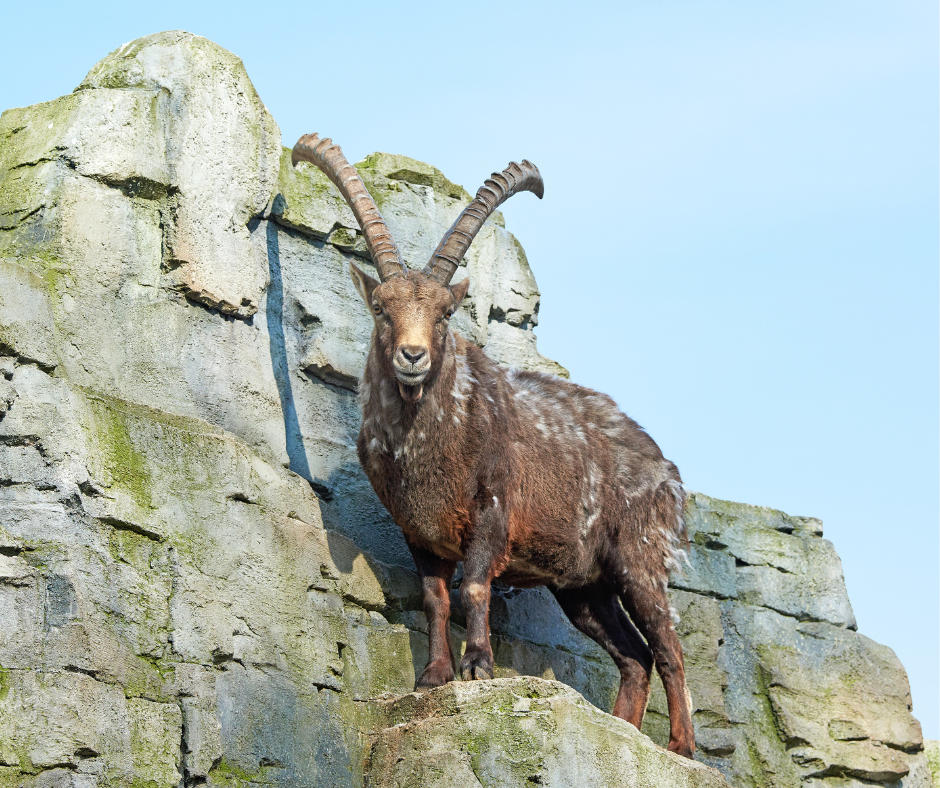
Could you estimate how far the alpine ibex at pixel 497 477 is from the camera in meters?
8.20

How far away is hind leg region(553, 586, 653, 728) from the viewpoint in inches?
356

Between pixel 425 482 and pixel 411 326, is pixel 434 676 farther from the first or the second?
pixel 411 326

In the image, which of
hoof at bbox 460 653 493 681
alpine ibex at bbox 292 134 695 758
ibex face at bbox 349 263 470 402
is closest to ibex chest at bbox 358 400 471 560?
alpine ibex at bbox 292 134 695 758

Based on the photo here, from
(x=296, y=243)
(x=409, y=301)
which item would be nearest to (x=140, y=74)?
(x=296, y=243)

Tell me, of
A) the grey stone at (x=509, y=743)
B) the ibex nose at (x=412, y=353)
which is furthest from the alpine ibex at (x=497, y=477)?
the grey stone at (x=509, y=743)

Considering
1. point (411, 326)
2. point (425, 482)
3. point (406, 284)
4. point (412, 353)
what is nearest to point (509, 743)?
point (425, 482)

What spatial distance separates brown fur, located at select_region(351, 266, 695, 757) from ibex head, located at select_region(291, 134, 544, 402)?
0.02 m

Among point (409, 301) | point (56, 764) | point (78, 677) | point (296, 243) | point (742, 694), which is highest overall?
point (296, 243)

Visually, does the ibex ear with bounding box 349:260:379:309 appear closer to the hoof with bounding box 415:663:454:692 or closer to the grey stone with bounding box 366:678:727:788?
the hoof with bounding box 415:663:454:692

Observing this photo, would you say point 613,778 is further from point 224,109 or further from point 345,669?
point 224,109

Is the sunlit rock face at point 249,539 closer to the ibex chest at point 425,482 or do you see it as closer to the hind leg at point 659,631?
the ibex chest at point 425,482

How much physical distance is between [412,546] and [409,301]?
1.55 metres

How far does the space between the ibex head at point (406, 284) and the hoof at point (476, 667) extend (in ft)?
5.27

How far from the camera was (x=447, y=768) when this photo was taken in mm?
7180
